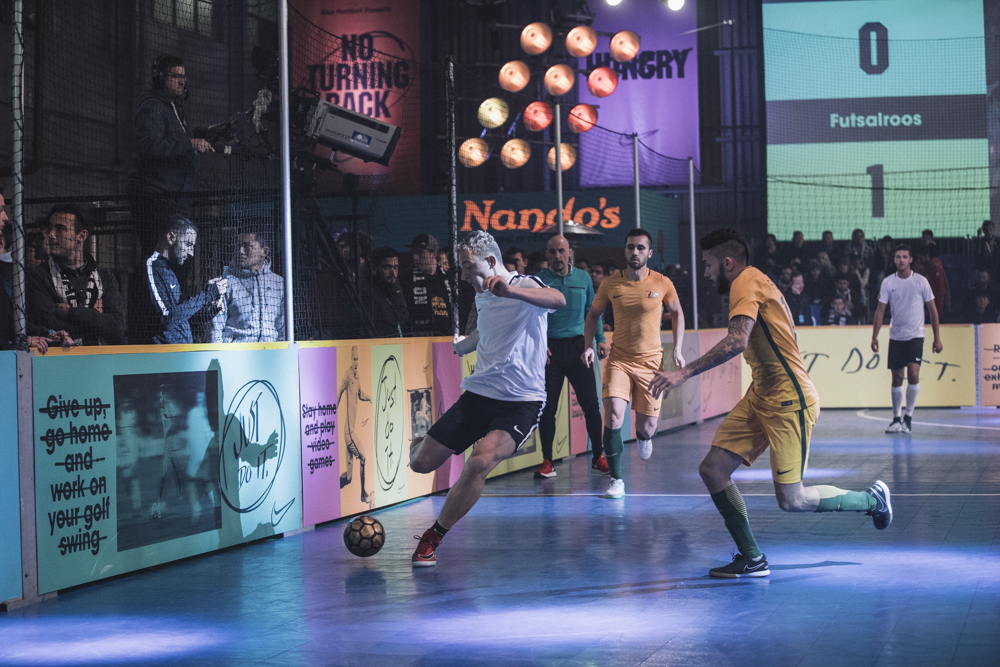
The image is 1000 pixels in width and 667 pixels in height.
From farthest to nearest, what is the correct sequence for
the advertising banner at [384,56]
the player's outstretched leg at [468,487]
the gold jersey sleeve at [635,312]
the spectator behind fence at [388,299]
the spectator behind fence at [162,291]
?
1. the advertising banner at [384,56]
2. the spectator behind fence at [388,299]
3. the gold jersey sleeve at [635,312]
4. the spectator behind fence at [162,291]
5. the player's outstretched leg at [468,487]

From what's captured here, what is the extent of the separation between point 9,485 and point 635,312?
5522 mm

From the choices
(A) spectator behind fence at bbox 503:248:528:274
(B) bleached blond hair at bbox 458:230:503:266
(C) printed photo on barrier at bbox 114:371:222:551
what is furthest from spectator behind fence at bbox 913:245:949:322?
(C) printed photo on barrier at bbox 114:371:222:551

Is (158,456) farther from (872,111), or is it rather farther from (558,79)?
(872,111)

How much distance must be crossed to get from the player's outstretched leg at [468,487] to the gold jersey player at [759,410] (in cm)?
118

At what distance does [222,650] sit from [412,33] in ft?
74.4

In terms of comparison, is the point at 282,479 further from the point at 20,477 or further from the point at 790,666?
the point at 790,666

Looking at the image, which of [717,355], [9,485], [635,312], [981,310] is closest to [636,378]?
[635,312]

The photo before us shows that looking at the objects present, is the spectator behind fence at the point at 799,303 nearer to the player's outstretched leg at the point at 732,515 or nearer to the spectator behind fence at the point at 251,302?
the spectator behind fence at the point at 251,302

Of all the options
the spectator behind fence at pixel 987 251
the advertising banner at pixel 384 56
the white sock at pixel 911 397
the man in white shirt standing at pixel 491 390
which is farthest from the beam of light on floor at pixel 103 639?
the advertising banner at pixel 384 56

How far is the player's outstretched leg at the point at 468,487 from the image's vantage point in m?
6.33

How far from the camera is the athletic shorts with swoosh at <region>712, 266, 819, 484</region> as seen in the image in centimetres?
Result: 580

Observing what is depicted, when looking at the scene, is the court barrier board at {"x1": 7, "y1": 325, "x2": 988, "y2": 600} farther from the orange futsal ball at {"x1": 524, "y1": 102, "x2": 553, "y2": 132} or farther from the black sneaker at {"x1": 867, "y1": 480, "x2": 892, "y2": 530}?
the orange futsal ball at {"x1": 524, "y1": 102, "x2": 553, "y2": 132}

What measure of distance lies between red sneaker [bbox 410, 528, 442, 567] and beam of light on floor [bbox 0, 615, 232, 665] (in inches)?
60.7

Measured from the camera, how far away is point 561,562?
648 centimetres
